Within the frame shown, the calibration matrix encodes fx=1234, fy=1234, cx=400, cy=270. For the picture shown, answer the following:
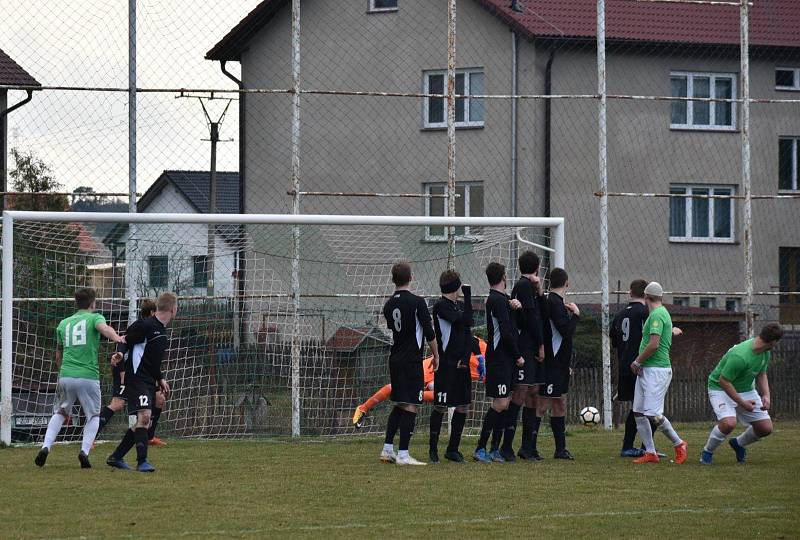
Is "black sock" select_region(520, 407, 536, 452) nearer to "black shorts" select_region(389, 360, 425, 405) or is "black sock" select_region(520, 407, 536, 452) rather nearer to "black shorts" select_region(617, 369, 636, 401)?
"black shorts" select_region(617, 369, 636, 401)

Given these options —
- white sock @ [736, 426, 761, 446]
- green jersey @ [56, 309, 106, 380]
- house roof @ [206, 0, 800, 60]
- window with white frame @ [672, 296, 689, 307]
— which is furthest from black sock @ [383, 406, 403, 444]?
house roof @ [206, 0, 800, 60]

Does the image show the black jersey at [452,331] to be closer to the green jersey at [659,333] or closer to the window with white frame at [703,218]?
the green jersey at [659,333]

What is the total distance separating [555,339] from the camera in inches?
523

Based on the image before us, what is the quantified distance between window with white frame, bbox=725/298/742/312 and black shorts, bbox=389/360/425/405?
12.7 meters

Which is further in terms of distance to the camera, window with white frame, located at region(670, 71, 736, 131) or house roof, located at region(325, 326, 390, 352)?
window with white frame, located at region(670, 71, 736, 131)

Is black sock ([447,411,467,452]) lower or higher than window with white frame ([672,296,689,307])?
lower

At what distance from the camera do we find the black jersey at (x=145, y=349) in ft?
38.4

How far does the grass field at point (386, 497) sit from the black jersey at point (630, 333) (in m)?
1.10

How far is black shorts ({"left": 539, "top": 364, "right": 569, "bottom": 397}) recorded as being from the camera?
1323 cm

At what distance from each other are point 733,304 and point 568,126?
6902 mm

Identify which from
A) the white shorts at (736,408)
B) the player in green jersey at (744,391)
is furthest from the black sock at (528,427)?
the white shorts at (736,408)

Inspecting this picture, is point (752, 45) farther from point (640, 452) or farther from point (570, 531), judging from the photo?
point (570, 531)

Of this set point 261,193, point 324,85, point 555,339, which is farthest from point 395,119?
point 555,339

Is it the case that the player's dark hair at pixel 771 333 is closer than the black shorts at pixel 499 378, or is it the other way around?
the player's dark hair at pixel 771 333
